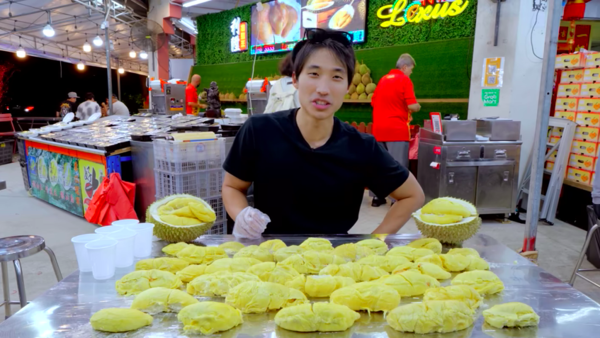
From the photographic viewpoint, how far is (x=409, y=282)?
1151 millimetres

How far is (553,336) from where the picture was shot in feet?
3.10

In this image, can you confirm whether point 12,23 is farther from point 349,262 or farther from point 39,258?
point 349,262

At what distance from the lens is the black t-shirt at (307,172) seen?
5.88 feet

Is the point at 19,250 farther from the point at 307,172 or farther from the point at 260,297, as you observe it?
the point at 260,297

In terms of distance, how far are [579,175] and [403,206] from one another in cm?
407

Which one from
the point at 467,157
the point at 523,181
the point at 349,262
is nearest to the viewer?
the point at 349,262

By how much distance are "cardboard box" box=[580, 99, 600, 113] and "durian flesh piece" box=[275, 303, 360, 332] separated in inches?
195

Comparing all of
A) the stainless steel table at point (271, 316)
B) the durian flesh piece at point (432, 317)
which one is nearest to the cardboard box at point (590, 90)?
the stainless steel table at point (271, 316)

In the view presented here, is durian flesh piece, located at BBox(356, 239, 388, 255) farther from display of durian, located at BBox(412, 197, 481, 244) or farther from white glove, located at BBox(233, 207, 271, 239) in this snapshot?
white glove, located at BBox(233, 207, 271, 239)

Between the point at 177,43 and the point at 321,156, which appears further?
the point at 177,43

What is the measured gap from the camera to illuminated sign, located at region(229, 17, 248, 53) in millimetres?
9961

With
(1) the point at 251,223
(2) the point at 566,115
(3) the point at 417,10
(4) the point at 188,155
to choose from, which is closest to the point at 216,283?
(1) the point at 251,223

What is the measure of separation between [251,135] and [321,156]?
1.09ft

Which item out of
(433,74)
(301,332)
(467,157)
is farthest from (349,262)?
(433,74)
